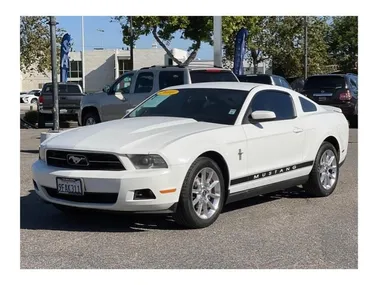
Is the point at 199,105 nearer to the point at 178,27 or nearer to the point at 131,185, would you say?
the point at 131,185

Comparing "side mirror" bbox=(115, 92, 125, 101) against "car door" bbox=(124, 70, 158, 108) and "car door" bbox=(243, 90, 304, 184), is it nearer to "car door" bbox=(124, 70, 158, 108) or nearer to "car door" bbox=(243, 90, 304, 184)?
"car door" bbox=(124, 70, 158, 108)

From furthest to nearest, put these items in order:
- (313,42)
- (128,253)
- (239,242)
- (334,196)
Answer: (313,42) → (334,196) → (239,242) → (128,253)

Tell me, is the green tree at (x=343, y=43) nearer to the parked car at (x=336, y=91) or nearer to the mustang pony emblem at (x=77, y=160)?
the parked car at (x=336, y=91)

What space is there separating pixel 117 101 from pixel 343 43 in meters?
38.5

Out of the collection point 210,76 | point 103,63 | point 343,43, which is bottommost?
point 210,76

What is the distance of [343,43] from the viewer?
49844mm

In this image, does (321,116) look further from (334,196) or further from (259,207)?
(259,207)

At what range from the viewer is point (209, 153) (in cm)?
599

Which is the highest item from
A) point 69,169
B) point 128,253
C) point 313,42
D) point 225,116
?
point 313,42

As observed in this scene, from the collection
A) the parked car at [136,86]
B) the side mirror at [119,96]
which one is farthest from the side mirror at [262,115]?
the side mirror at [119,96]

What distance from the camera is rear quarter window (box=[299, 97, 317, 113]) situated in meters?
7.72

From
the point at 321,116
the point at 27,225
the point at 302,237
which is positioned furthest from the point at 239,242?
the point at 321,116

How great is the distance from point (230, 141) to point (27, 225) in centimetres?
240

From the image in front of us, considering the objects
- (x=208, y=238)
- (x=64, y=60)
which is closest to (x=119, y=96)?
(x=208, y=238)
